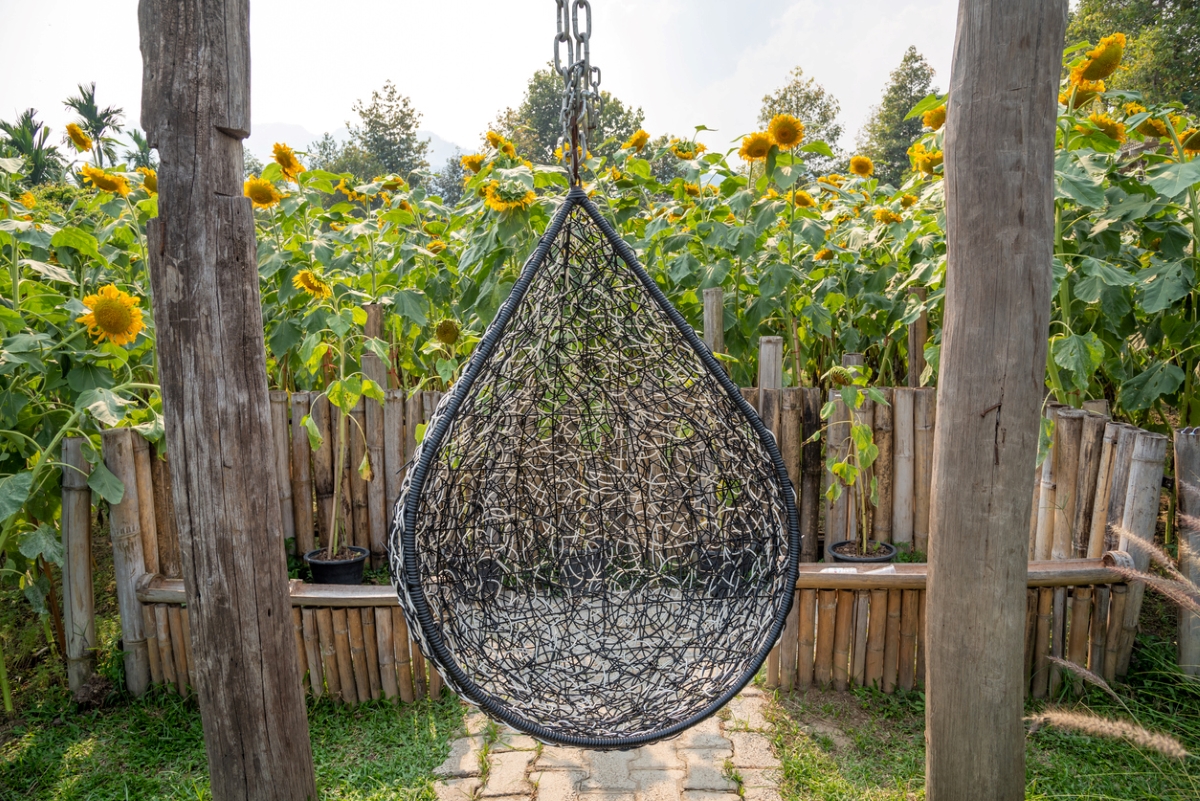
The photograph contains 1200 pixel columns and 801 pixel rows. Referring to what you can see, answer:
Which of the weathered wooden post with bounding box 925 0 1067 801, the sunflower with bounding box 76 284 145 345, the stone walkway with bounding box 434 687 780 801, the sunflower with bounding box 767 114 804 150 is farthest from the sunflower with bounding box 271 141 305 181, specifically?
the weathered wooden post with bounding box 925 0 1067 801

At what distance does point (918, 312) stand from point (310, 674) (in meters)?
2.72

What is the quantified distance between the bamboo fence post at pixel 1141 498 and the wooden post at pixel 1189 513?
79 mm

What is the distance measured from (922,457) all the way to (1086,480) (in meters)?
0.69

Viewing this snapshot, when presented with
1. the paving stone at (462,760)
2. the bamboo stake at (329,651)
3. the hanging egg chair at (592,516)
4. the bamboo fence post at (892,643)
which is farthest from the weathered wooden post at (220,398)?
the bamboo fence post at (892,643)

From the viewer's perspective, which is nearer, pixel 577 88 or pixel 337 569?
pixel 577 88

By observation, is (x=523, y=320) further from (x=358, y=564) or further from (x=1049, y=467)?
(x=1049, y=467)

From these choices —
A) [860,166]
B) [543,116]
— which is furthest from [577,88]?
[543,116]

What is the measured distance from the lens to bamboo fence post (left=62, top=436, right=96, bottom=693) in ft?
8.63

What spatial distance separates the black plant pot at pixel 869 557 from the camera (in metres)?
3.07

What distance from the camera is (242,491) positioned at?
175 centimetres

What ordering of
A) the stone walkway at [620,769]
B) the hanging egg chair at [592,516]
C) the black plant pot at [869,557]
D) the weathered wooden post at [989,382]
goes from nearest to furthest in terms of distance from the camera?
1. the weathered wooden post at [989,382]
2. the hanging egg chair at [592,516]
3. the stone walkway at [620,769]
4. the black plant pot at [869,557]

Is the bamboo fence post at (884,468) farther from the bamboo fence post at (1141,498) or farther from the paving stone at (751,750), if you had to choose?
the paving stone at (751,750)

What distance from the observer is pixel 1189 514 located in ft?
7.86

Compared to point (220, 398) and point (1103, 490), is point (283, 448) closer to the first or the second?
point (220, 398)
